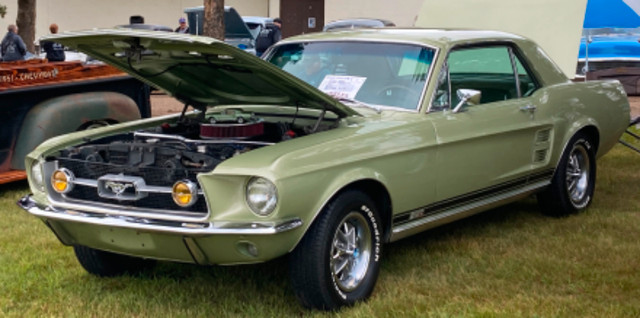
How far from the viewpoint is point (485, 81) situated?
588 centimetres

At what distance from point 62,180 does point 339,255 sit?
150 cm

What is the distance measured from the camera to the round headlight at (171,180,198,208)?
3883 mm

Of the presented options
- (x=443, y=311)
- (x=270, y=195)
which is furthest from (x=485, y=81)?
(x=270, y=195)

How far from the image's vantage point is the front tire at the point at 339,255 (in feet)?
13.0

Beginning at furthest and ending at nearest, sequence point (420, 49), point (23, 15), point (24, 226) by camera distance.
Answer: point (23, 15)
point (24, 226)
point (420, 49)

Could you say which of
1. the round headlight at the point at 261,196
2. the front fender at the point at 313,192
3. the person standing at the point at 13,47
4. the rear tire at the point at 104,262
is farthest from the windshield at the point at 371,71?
the person standing at the point at 13,47

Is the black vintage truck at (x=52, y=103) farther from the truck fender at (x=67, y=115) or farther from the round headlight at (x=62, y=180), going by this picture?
Answer: the round headlight at (x=62, y=180)

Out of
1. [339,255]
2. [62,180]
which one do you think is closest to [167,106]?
[62,180]

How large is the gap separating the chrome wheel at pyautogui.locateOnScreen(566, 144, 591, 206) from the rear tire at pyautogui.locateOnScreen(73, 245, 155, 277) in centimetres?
333

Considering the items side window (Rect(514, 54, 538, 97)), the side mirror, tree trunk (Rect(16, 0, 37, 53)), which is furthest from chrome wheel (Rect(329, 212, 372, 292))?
tree trunk (Rect(16, 0, 37, 53))

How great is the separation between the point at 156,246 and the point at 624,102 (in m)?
4.42

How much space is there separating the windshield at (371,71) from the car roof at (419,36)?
0.08 metres

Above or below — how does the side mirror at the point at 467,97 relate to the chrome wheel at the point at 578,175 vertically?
above

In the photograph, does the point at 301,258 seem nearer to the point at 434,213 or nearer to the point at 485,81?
the point at 434,213
